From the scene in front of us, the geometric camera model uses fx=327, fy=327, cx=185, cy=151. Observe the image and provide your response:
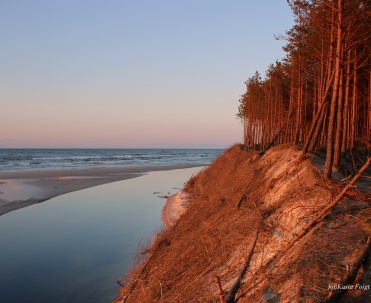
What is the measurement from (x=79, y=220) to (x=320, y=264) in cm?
1680

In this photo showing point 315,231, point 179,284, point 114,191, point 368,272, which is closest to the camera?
point 368,272

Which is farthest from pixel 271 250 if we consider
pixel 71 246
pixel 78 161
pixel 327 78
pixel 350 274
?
pixel 78 161

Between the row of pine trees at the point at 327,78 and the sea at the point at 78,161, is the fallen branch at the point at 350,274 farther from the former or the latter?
the sea at the point at 78,161

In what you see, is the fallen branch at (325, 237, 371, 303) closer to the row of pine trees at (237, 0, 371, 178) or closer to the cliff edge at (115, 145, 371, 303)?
the cliff edge at (115, 145, 371, 303)

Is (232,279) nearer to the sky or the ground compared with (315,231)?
nearer to the ground

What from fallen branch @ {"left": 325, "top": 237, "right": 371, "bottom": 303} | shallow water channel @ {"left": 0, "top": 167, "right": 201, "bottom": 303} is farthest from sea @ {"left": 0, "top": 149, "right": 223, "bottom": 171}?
fallen branch @ {"left": 325, "top": 237, "right": 371, "bottom": 303}

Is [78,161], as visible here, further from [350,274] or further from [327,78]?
[350,274]

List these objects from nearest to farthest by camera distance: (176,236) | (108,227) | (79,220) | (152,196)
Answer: (176,236) → (108,227) → (79,220) → (152,196)

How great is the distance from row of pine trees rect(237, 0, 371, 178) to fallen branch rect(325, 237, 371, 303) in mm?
4466

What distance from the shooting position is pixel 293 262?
675 centimetres

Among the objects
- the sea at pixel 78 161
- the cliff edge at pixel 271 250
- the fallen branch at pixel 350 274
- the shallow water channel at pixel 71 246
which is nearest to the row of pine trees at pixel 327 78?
the cliff edge at pixel 271 250

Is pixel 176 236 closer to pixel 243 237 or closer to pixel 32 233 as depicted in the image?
pixel 243 237

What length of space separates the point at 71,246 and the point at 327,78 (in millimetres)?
15643

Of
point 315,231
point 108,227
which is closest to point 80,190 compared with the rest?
point 108,227
